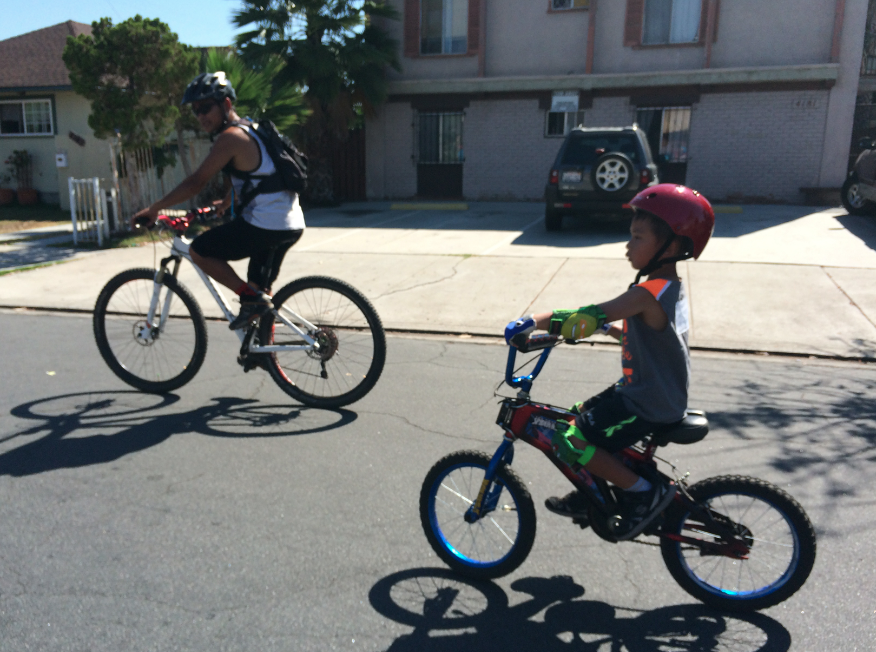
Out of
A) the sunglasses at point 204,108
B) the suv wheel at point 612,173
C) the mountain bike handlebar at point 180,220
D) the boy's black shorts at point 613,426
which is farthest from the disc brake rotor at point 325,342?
the suv wheel at point 612,173

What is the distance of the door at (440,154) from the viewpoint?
20109mm

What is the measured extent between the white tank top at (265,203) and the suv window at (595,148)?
8.66 meters

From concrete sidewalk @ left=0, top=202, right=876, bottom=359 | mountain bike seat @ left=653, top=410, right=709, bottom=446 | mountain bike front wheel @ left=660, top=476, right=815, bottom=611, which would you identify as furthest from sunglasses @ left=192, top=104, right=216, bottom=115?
mountain bike front wheel @ left=660, top=476, right=815, bottom=611

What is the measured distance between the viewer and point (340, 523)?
362 centimetres

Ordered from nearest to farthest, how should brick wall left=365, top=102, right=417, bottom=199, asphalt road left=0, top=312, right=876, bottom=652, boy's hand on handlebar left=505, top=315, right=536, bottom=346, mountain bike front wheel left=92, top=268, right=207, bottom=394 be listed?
boy's hand on handlebar left=505, top=315, right=536, bottom=346, asphalt road left=0, top=312, right=876, bottom=652, mountain bike front wheel left=92, top=268, right=207, bottom=394, brick wall left=365, top=102, right=417, bottom=199

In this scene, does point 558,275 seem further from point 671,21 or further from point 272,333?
point 671,21

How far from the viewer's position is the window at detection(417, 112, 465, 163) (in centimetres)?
2006

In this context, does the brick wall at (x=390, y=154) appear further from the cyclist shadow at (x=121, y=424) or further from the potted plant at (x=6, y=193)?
the cyclist shadow at (x=121, y=424)

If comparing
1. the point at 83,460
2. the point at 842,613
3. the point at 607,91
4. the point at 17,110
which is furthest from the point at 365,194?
the point at 842,613

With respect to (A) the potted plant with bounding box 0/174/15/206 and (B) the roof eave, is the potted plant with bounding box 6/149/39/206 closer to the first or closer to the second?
(A) the potted plant with bounding box 0/174/15/206

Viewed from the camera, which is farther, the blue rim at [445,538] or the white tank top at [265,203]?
the white tank top at [265,203]

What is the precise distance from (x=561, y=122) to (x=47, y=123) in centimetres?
1381

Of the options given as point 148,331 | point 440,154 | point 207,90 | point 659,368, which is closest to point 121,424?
point 148,331

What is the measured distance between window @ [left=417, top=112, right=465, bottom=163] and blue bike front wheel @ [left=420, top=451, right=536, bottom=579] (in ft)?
57.5
